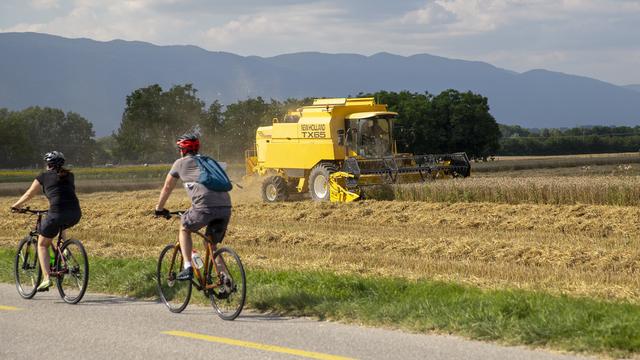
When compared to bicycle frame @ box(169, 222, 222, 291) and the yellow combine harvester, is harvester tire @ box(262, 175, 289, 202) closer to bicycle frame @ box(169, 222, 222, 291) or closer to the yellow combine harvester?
the yellow combine harvester

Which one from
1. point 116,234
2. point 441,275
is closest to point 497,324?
point 441,275

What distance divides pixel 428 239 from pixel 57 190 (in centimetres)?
857

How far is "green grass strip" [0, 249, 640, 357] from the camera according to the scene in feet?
24.4

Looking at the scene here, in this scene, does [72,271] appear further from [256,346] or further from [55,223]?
[256,346]

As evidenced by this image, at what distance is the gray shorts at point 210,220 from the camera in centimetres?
937

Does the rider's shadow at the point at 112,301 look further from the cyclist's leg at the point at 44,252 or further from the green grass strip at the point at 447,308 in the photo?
the cyclist's leg at the point at 44,252

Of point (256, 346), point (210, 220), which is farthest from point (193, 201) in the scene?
point (256, 346)

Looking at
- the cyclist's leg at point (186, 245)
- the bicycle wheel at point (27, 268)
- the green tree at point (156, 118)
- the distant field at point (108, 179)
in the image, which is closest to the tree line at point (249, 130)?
the green tree at point (156, 118)

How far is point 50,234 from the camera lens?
11.0 metres

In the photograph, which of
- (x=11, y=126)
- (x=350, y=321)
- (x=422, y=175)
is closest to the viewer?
(x=350, y=321)

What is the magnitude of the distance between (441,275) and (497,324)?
190 inches

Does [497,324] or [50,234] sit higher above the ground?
[50,234]

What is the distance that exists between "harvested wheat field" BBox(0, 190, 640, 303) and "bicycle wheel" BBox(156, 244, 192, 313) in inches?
139

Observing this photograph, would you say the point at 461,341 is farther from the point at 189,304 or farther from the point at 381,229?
the point at 381,229
